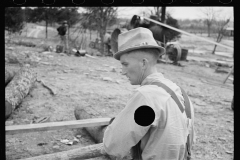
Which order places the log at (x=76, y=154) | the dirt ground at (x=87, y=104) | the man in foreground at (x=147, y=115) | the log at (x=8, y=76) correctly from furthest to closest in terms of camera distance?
the log at (x=8, y=76), the dirt ground at (x=87, y=104), the log at (x=76, y=154), the man in foreground at (x=147, y=115)

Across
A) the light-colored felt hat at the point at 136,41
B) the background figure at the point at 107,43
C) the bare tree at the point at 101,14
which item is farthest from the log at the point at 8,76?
the background figure at the point at 107,43

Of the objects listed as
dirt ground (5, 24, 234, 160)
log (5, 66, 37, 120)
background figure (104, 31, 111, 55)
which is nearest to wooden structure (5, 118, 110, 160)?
dirt ground (5, 24, 234, 160)

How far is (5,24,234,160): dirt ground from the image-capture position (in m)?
3.32

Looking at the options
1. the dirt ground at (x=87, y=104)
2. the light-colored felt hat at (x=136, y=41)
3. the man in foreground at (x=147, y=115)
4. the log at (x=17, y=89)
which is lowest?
the dirt ground at (x=87, y=104)

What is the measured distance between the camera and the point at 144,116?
3.16 ft

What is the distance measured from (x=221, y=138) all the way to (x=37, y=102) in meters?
3.25

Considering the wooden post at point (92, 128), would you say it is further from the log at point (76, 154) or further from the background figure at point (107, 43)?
the background figure at point (107, 43)

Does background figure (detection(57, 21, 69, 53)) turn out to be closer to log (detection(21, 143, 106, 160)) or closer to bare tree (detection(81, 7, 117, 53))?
bare tree (detection(81, 7, 117, 53))

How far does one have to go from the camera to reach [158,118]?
1050 mm

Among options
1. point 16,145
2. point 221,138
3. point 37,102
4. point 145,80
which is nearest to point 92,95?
point 37,102

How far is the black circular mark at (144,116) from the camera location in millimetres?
951
